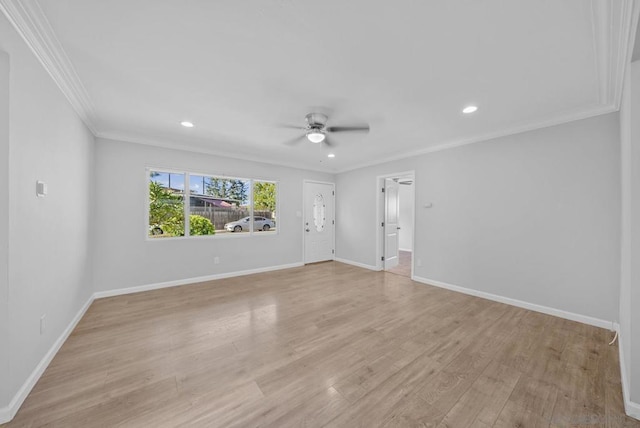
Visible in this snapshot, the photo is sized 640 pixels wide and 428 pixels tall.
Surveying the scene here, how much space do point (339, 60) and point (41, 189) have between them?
8.59ft

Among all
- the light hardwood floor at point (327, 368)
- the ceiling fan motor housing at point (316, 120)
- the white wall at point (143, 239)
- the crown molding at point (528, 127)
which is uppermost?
the crown molding at point (528, 127)

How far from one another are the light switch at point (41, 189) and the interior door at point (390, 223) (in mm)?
5207

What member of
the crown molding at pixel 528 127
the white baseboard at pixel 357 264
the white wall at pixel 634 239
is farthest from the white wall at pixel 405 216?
the white wall at pixel 634 239

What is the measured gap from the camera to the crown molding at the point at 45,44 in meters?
1.44

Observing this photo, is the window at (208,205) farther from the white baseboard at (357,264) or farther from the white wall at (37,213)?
the white baseboard at (357,264)

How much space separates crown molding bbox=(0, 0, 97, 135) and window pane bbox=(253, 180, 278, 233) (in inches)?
118

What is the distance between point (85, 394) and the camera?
169cm

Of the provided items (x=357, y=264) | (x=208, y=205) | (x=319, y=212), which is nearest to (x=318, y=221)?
(x=319, y=212)

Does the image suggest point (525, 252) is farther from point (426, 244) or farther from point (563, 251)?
point (426, 244)

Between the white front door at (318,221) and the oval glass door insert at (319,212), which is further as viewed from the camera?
the oval glass door insert at (319,212)

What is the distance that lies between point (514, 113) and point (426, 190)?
1.77 meters

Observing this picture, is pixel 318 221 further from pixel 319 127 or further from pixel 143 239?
pixel 143 239

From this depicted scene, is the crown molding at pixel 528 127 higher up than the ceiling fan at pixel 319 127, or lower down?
higher up

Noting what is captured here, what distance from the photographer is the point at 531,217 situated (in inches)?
125
